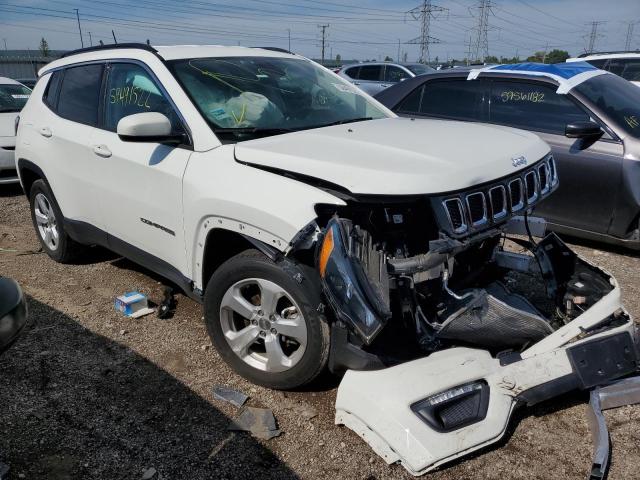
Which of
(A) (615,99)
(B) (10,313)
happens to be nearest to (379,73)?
(A) (615,99)

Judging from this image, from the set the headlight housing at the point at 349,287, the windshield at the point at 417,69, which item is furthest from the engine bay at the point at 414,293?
the windshield at the point at 417,69

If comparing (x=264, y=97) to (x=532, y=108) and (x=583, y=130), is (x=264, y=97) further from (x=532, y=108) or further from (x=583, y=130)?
(x=532, y=108)

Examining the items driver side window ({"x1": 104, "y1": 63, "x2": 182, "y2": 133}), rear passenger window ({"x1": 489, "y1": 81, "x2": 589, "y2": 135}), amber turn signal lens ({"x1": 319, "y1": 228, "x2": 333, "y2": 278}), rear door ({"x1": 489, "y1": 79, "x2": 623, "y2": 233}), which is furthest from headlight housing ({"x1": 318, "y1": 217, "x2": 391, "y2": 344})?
rear passenger window ({"x1": 489, "y1": 81, "x2": 589, "y2": 135})

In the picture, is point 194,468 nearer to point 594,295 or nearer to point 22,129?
point 594,295

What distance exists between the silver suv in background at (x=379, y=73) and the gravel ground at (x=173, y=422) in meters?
12.5

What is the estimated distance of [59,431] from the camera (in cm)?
288

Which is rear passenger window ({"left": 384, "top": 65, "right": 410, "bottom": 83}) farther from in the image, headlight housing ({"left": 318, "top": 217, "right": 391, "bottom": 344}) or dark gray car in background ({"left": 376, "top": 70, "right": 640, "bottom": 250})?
headlight housing ({"left": 318, "top": 217, "right": 391, "bottom": 344})

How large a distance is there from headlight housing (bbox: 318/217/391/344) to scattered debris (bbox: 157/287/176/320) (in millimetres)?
1979

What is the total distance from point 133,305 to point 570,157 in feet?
12.9

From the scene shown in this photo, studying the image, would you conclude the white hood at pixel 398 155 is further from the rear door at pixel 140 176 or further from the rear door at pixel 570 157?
the rear door at pixel 570 157

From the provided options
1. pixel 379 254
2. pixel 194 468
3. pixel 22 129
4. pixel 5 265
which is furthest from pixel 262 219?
pixel 5 265

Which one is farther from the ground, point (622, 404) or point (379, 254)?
point (379, 254)

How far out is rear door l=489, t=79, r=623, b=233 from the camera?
485cm

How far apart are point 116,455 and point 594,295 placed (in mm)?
2566
